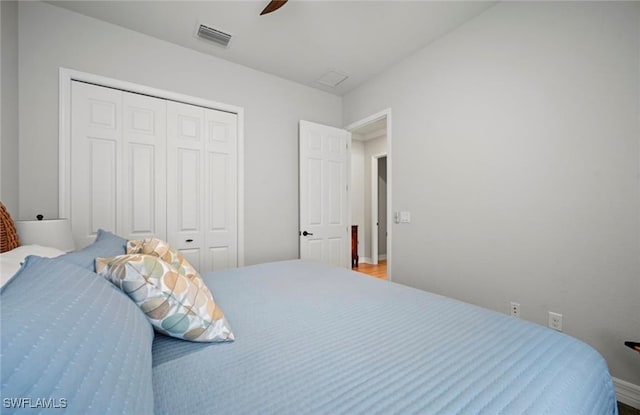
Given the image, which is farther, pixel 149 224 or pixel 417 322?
pixel 149 224

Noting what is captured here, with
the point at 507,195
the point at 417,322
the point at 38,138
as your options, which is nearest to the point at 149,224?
the point at 38,138

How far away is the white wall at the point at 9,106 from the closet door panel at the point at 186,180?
1.01 meters

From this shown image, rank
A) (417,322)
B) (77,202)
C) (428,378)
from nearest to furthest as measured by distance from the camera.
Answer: (428,378) < (417,322) < (77,202)

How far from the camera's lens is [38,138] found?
2.10 metres

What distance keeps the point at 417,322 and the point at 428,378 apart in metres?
0.37

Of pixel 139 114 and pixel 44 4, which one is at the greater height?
pixel 44 4

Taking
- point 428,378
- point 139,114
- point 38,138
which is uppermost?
point 139,114

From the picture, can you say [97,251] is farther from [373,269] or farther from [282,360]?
[373,269]

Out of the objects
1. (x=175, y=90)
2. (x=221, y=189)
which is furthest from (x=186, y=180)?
(x=175, y=90)

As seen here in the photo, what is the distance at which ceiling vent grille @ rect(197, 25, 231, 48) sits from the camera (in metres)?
A: 2.43

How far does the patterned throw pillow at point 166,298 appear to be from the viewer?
855 millimetres

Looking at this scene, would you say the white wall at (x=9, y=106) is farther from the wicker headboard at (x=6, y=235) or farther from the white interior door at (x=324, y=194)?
the white interior door at (x=324, y=194)

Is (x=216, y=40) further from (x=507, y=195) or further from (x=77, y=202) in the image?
(x=507, y=195)

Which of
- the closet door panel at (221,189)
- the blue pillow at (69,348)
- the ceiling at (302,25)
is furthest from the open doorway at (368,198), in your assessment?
the blue pillow at (69,348)
